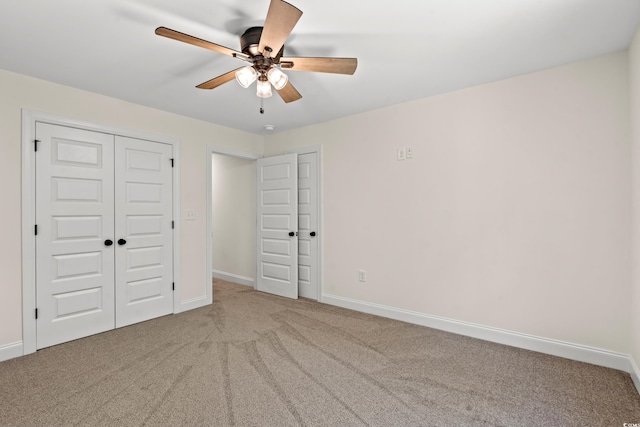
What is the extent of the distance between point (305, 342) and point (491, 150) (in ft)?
8.23

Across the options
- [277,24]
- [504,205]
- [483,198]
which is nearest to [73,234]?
[277,24]

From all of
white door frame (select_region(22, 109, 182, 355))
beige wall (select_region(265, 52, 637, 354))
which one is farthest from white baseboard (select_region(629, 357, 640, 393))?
white door frame (select_region(22, 109, 182, 355))

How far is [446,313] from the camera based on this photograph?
10.5ft

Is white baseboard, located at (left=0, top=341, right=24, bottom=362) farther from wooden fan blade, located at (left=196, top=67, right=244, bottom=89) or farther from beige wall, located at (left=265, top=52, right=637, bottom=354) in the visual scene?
beige wall, located at (left=265, top=52, right=637, bottom=354)

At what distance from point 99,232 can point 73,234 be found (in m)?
0.22

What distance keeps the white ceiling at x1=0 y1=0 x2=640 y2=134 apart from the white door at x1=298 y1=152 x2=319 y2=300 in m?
1.32

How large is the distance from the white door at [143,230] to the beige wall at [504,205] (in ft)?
7.09

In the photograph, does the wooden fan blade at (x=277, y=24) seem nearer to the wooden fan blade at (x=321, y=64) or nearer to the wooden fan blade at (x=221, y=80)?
the wooden fan blade at (x=321, y=64)

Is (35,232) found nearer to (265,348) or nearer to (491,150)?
(265,348)

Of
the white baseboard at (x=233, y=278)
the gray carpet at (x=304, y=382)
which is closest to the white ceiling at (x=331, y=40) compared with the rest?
the gray carpet at (x=304, y=382)

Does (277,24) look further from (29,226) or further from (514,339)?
(514,339)

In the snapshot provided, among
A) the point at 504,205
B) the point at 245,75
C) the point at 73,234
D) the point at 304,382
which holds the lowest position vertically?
the point at 304,382

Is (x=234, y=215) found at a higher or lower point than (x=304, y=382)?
higher

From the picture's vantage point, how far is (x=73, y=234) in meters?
3.03
